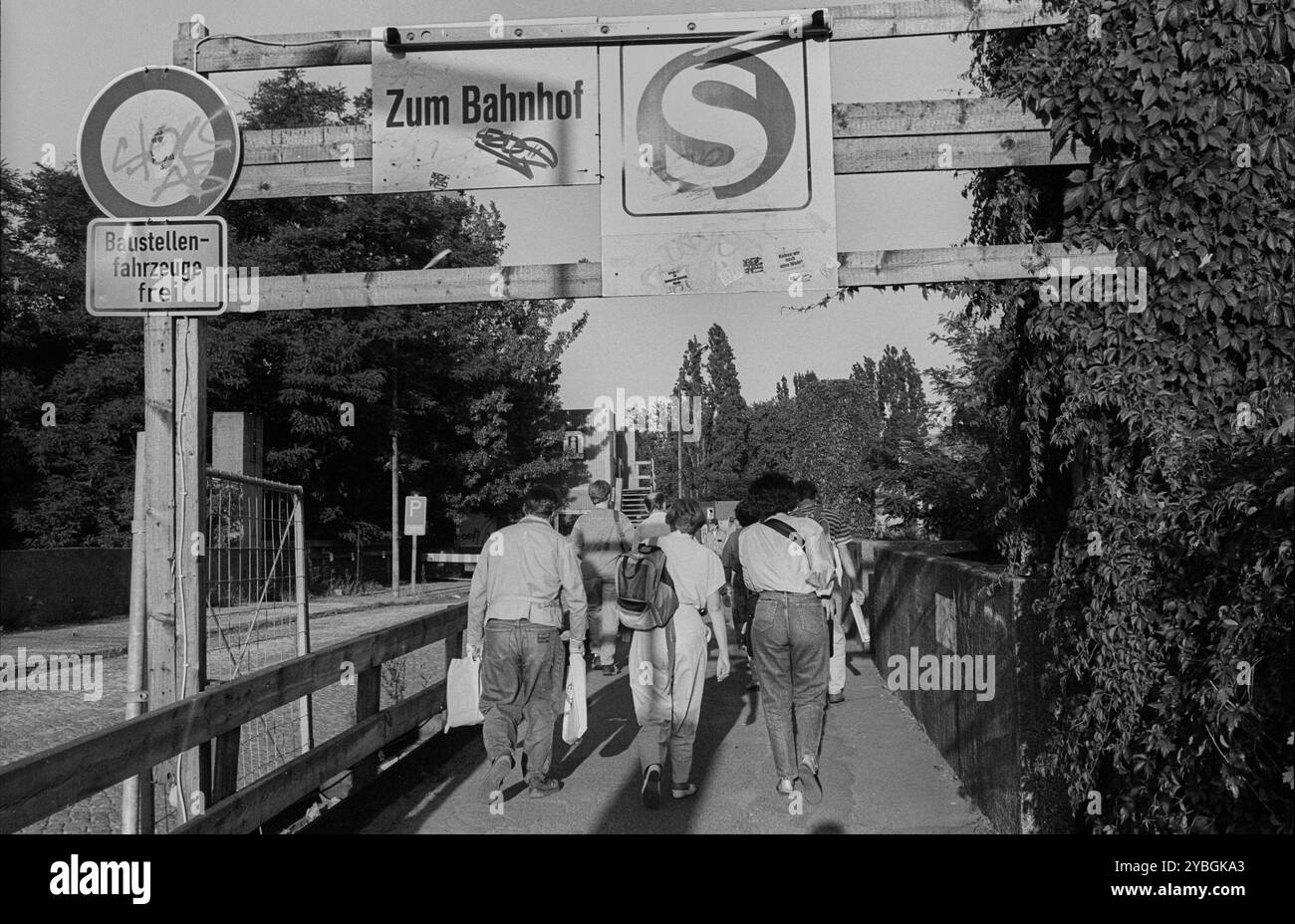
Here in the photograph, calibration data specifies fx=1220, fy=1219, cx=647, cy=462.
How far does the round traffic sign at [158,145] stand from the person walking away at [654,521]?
18.5 feet

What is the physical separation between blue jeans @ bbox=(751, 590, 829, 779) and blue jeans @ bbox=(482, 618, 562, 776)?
1.16m

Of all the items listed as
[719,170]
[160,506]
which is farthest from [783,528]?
[160,506]

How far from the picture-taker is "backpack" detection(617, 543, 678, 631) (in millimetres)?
6840

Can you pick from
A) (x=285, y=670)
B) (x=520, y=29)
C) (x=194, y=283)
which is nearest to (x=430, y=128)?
(x=520, y=29)

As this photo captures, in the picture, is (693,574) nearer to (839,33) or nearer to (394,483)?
(839,33)

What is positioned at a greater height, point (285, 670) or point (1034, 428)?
point (1034, 428)

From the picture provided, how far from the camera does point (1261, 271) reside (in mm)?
4984

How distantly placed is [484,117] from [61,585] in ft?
57.4

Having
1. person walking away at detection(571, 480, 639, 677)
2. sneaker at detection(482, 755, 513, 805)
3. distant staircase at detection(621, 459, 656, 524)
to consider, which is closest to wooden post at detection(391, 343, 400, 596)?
person walking away at detection(571, 480, 639, 677)

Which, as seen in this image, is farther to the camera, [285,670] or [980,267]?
[980,267]

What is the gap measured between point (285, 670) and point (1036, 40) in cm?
454

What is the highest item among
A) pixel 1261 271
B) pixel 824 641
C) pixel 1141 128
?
pixel 1141 128

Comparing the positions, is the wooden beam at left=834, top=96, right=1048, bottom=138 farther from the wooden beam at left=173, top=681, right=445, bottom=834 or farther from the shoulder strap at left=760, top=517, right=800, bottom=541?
the wooden beam at left=173, top=681, right=445, bottom=834
